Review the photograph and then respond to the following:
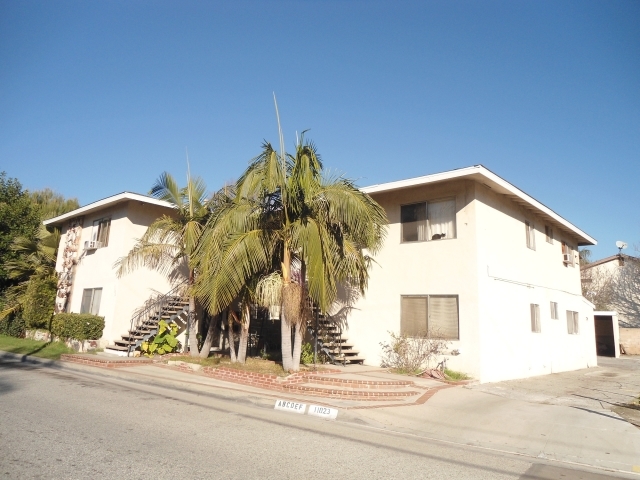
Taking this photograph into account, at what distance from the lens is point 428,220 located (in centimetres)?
1491

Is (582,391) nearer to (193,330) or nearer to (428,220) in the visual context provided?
(428,220)

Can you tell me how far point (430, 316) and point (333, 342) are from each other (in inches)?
125

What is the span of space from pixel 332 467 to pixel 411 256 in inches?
396

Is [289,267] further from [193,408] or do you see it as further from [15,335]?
[15,335]

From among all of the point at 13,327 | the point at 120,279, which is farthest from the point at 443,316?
the point at 13,327

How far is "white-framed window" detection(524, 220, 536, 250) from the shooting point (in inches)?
664

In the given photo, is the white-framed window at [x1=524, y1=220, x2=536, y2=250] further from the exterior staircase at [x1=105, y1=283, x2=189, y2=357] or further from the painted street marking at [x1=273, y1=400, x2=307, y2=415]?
the exterior staircase at [x1=105, y1=283, x2=189, y2=357]

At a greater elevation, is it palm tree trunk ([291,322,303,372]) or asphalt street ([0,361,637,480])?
palm tree trunk ([291,322,303,372])

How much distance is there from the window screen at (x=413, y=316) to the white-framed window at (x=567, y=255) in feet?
28.6

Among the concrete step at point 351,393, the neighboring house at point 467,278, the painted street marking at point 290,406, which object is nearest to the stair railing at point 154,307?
the neighboring house at point 467,278

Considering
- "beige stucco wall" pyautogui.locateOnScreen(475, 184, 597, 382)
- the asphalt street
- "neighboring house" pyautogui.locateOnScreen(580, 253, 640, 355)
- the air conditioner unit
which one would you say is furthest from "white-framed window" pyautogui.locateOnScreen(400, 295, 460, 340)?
"neighboring house" pyautogui.locateOnScreen(580, 253, 640, 355)

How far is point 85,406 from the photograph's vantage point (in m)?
8.25

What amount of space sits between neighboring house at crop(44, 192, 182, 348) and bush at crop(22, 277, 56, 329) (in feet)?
1.18

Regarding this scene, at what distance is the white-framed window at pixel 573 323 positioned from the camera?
19.2 meters
